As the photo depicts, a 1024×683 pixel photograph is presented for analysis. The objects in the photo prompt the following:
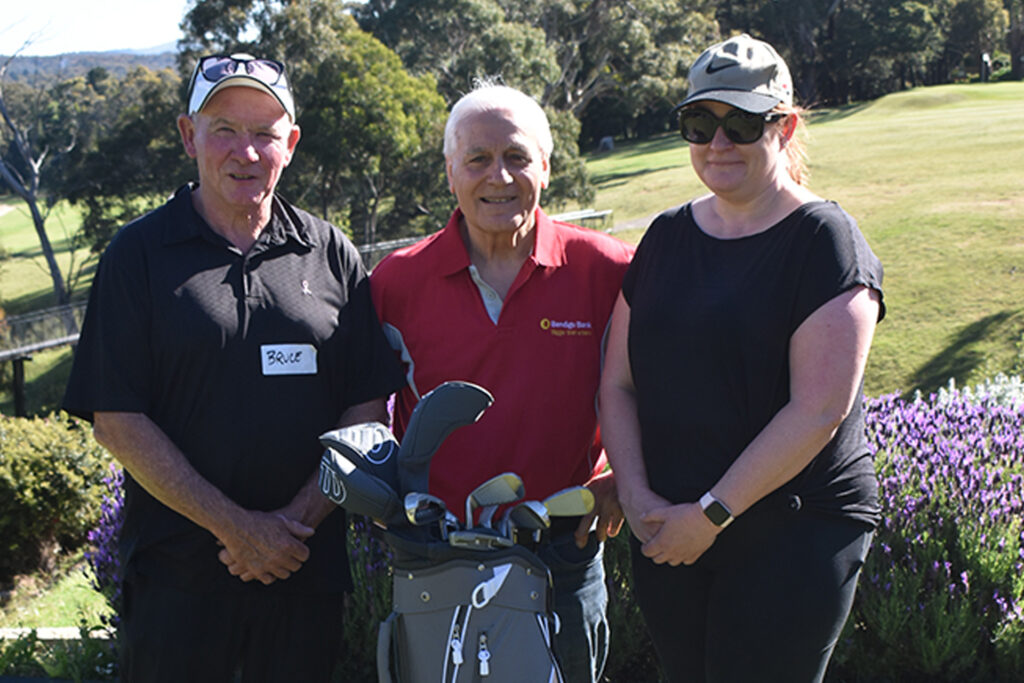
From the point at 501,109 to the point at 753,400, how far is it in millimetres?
1157

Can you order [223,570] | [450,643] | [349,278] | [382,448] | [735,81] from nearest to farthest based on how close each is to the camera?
[450,643] < [382,448] < [735,81] < [223,570] < [349,278]

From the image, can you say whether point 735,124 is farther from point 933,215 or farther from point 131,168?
point 131,168

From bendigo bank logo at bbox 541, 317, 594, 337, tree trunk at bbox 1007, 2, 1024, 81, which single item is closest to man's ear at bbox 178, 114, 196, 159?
bendigo bank logo at bbox 541, 317, 594, 337

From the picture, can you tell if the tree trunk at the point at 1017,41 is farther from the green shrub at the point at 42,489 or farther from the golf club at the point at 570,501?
the golf club at the point at 570,501

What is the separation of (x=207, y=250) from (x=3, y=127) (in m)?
45.2

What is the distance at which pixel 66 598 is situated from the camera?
6.16 meters

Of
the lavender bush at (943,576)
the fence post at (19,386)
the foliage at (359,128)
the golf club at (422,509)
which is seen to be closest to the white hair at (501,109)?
the golf club at (422,509)

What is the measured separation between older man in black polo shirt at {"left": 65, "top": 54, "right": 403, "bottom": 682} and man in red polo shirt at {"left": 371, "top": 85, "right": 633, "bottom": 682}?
0.19 metres

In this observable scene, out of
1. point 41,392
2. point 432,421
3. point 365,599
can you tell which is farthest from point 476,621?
point 41,392

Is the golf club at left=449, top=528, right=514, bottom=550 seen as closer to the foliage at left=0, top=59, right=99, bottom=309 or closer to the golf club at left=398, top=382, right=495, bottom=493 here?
Answer: the golf club at left=398, top=382, right=495, bottom=493

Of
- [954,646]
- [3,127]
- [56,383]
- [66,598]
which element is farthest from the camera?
[3,127]

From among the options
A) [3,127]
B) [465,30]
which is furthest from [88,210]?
[465,30]

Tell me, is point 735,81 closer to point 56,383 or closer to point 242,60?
point 242,60

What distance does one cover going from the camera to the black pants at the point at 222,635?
9.12 ft
